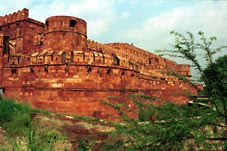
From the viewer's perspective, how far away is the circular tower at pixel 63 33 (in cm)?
1329

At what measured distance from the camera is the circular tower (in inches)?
523

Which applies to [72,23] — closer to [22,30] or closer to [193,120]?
[22,30]

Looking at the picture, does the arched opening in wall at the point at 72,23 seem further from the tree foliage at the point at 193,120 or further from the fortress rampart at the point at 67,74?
the tree foliage at the point at 193,120

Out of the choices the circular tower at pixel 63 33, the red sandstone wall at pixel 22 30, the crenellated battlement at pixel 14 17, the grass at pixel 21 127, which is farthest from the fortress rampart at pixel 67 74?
the crenellated battlement at pixel 14 17

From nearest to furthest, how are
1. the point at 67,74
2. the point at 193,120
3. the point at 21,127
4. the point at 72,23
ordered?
the point at 193,120 → the point at 21,127 → the point at 67,74 → the point at 72,23

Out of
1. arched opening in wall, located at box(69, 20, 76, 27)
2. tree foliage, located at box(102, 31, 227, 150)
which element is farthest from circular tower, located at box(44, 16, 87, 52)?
tree foliage, located at box(102, 31, 227, 150)

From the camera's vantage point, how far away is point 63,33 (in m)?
13.3

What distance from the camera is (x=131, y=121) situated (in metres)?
4.06

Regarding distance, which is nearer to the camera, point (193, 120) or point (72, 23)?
point (193, 120)

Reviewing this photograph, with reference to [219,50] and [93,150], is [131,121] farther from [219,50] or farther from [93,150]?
[93,150]

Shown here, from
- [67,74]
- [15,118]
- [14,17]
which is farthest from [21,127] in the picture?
[14,17]

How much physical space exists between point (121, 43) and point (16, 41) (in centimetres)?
1242

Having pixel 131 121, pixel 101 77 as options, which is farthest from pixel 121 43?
pixel 131 121

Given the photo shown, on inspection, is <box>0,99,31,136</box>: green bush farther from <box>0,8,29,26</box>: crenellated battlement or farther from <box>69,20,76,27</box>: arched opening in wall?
<box>0,8,29,26</box>: crenellated battlement
